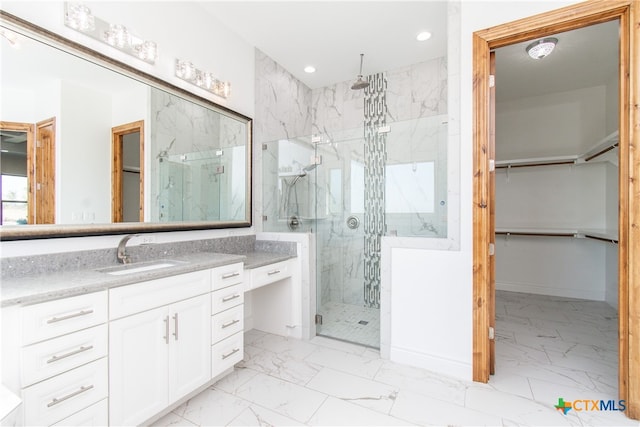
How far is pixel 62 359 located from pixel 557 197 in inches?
213

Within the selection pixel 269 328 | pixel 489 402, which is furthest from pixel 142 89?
pixel 489 402

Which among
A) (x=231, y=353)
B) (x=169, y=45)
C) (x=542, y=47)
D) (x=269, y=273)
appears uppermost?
(x=542, y=47)

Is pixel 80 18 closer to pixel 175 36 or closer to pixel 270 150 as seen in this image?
pixel 175 36

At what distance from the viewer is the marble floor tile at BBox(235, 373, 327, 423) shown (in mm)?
1726

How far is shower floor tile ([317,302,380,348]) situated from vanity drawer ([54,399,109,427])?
6.03 feet

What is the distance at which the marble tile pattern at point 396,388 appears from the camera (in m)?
1.67

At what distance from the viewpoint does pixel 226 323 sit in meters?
1.99

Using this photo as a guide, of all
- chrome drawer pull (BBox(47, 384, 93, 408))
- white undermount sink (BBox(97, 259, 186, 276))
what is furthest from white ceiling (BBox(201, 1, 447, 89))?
chrome drawer pull (BBox(47, 384, 93, 408))

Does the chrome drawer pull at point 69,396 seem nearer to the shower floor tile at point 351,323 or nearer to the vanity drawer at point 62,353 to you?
the vanity drawer at point 62,353

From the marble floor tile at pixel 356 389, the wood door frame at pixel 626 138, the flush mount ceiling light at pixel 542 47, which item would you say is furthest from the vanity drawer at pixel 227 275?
the flush mount ceiling light at pixel 542 47

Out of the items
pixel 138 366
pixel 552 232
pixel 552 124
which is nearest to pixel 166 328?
pixel 138 366

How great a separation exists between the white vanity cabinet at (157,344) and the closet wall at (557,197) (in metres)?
4.32

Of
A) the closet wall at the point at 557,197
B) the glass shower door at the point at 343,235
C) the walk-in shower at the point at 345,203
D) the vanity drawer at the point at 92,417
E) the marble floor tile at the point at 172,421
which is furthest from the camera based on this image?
the closet wall at the point at 557,197

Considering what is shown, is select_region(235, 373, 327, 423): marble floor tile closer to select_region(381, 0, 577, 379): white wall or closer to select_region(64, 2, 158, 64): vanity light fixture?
select_region(381, 0, 577, 379): white wall
